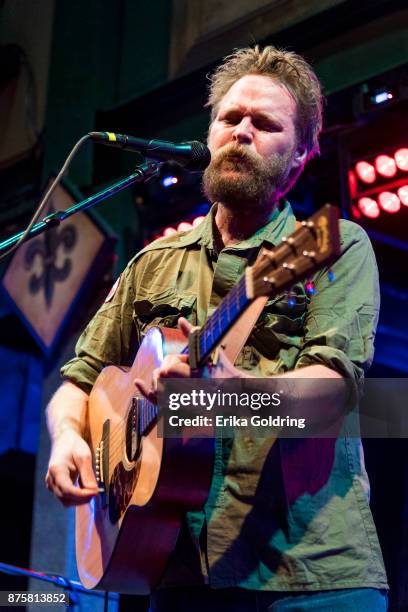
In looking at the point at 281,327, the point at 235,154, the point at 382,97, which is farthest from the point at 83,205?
the point at 382,97

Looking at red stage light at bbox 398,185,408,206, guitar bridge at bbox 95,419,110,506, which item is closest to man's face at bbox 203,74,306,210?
guitar bridge at bbox 95,419,110,506

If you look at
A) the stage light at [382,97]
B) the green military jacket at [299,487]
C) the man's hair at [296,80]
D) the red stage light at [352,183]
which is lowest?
the green military jacket at [299,487]

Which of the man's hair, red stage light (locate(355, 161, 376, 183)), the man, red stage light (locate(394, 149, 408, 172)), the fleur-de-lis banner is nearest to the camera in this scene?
the man

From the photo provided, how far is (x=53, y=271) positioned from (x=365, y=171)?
8.36 feet

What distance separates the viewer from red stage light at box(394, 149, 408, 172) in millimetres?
3877

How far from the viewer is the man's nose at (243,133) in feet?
7.27

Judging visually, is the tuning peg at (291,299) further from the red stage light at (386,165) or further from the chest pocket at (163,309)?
the red stage light at (386,165)

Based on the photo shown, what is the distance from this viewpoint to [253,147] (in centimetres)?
222

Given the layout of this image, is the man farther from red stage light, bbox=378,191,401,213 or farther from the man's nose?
red stage light, bbox=378,191,401,213

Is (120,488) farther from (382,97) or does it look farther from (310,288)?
(382,97)

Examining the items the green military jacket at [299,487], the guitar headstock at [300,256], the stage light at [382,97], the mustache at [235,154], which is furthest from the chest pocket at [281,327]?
the stage light at [382,97]

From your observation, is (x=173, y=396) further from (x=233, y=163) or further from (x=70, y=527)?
(x=70, y=527)

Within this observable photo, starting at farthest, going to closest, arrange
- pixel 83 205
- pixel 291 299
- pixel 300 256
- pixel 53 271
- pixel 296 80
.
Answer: pixel 53 271, pixel 296 80, pixel 83 205, pixel 291 299, pixel 300 256

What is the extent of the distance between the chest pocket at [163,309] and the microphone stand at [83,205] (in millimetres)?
306
